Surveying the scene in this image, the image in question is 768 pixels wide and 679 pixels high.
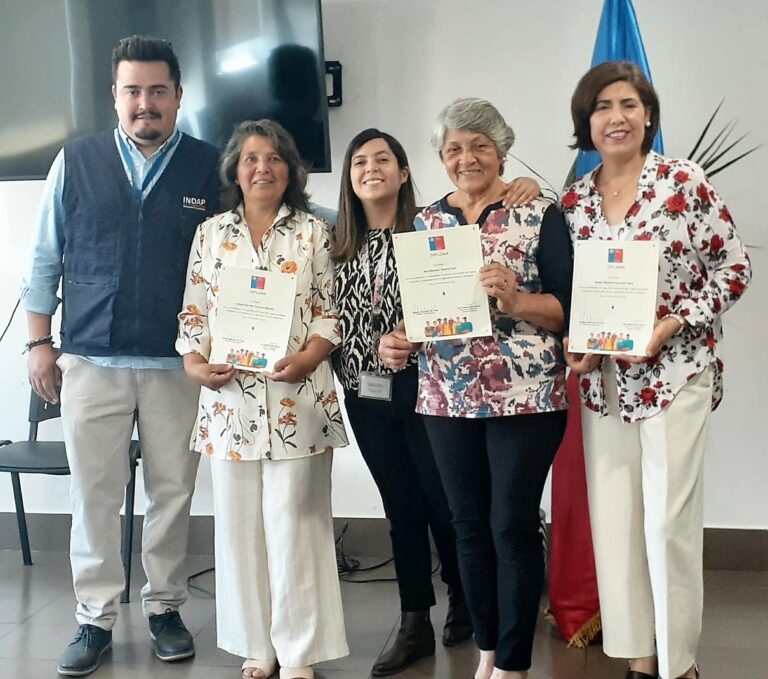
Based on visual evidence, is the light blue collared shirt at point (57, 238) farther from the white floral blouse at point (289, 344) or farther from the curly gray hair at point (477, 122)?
the curly gray hair at point (477, 122)

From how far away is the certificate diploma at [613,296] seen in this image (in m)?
1.96

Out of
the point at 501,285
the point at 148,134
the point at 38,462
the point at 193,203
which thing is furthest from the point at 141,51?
the point at 38,462

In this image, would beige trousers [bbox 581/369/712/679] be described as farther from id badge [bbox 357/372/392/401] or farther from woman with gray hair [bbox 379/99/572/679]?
id badge [bbox 357/372/392/401]

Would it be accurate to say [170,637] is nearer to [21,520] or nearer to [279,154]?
[21,520]

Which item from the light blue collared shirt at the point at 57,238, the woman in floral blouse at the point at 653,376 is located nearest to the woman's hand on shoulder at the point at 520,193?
the woman in floral blouse at the point at 653,376

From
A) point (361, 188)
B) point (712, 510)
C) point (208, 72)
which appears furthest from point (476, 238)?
point (712, 510)

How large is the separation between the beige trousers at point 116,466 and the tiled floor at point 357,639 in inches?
7.3

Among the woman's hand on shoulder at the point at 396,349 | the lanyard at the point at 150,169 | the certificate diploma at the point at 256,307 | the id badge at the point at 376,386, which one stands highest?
the lanyard at the point at 150,169

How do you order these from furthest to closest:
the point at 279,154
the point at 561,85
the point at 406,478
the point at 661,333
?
the point at 561,85, the point at 406,478, the point at 279,154, the point at 661,333

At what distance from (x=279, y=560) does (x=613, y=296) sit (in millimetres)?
1085

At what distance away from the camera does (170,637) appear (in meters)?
2.59

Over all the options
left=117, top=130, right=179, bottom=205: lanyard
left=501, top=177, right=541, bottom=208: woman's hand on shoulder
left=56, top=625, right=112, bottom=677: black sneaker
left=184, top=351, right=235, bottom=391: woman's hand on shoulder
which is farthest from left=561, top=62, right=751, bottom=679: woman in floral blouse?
left=56, top=625, right=112, bottom=677: black sneaker

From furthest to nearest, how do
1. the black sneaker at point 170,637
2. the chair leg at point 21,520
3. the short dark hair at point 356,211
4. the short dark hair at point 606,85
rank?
the chair leg at point 21,520 < the black sneaker at point 170,637 < the short dark hair at point 356,211 < the short dark hair at point 606,85

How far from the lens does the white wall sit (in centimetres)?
331
